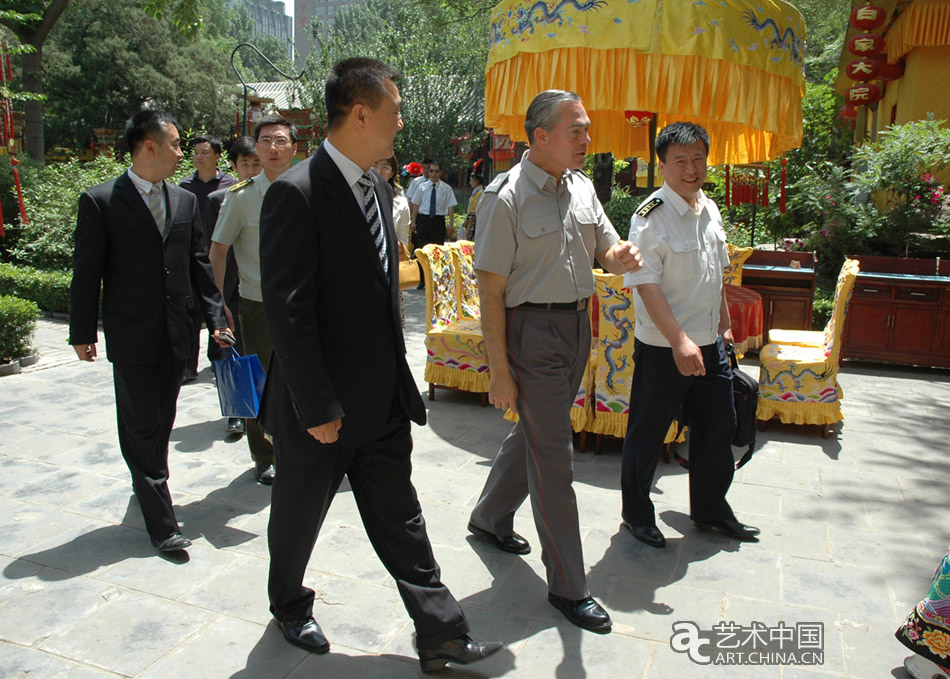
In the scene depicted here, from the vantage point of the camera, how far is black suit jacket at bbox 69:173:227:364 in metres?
3.24

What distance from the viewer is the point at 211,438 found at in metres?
4.91

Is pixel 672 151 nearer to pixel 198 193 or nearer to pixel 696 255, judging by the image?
pixel 696 255

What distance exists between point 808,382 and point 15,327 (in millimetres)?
6297

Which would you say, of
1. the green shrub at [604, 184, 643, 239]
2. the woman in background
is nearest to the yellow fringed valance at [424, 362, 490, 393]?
the green shrub at [604, 184, 643, 239]

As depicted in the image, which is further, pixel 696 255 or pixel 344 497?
pixel 344 497

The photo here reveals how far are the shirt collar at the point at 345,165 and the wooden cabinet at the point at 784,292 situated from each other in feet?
20.1

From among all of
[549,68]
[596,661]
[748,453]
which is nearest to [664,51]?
[549,68]

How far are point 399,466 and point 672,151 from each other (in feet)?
6.10

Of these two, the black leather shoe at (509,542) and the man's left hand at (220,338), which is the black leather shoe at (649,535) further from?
the man's left hand at (220,338)

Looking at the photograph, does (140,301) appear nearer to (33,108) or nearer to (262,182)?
(262,182)

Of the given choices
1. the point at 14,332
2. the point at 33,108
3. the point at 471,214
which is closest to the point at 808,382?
the point at 14,332

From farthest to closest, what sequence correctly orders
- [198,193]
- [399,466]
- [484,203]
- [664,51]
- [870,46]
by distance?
1. [870,46]
2. [198,193]
3. [664,51]
4. [484,203]
5. [399,466]

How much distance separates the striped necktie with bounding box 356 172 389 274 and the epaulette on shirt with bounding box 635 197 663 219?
1.38 metres

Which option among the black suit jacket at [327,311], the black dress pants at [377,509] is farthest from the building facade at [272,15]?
the black dress pants at [377,509]
